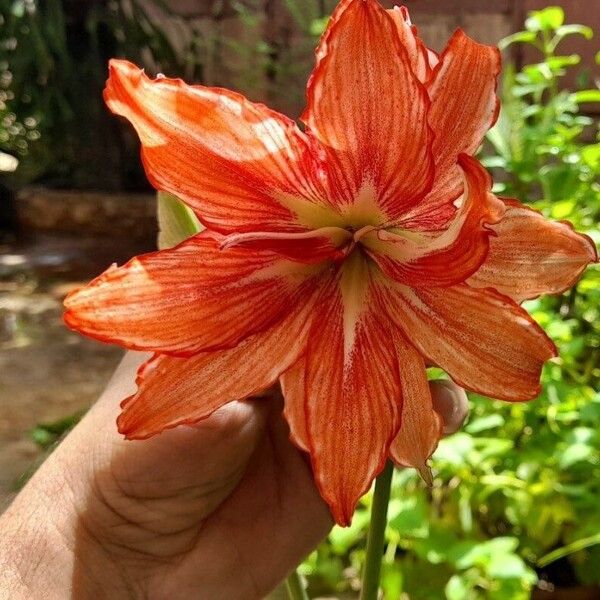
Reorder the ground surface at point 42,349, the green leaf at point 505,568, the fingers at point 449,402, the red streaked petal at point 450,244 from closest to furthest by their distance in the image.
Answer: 1. the red streaked petal at point 450,244
2. the fingers at point 449,402
3. the green leaf at point 505,568
4. the ground surface at point 42,349

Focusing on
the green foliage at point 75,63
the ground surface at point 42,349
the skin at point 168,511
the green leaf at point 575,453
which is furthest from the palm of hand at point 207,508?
the green foliage at point 75,63

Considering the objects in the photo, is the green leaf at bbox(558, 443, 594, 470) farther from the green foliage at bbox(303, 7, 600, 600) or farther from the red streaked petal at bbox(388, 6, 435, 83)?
the red streaked petal at bbox(388, 6, 435, 83)

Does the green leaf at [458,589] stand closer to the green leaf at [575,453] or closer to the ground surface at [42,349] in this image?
the green leaf at [575,453]

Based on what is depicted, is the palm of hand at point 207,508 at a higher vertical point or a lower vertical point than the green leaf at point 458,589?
higher

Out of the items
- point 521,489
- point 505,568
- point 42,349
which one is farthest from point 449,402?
point 42,349

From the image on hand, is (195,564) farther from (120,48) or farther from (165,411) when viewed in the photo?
(120,48)

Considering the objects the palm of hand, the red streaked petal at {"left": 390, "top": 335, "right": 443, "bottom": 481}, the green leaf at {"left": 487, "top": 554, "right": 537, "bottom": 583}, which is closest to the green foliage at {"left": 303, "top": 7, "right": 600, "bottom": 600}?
the green leaf at {"left": 487, "top": 554, "right": 537, "bottom": 583}

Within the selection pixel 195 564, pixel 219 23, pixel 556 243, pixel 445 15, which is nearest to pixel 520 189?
pixel 195 564
